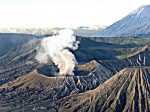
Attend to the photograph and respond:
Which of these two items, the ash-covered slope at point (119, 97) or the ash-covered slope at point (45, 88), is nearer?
the ash-covered slope at point (119, 97)

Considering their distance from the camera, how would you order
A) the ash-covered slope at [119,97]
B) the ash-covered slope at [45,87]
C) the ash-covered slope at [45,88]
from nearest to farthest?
the ash-covered slope at [119,97] < the ash-covered slope at [45,87] < the ash-covered slope at [45,88]

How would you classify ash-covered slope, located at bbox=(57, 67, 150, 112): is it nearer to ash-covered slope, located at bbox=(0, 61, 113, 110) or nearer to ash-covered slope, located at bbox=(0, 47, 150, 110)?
ash-covered slope, located at bbox=(0, 47, 150, 110)

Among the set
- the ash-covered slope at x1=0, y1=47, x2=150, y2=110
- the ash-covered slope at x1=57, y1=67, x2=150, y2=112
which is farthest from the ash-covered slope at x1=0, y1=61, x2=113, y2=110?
the ash-covered slope at x1=57, y1=67, x2=150, y2=112

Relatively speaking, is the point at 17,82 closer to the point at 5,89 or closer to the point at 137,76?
the point at 5,89

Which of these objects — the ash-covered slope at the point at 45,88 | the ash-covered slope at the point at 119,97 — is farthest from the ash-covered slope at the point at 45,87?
the ash-covered slope at the point at 119,97

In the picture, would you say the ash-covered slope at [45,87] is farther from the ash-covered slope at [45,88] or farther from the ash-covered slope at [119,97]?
Result: the ash-covered slope at [119,97]

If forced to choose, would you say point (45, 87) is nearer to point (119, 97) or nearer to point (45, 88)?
point (45, 88)

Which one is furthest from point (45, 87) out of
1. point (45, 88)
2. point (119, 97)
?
point (119, 97)

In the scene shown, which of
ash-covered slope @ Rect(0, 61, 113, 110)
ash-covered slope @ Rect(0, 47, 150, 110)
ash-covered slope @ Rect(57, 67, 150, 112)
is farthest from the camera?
ash-covered slope @ Rect(0, 61, 113, 110)

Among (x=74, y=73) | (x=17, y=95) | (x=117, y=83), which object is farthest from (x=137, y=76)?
(x=17, y=95)
